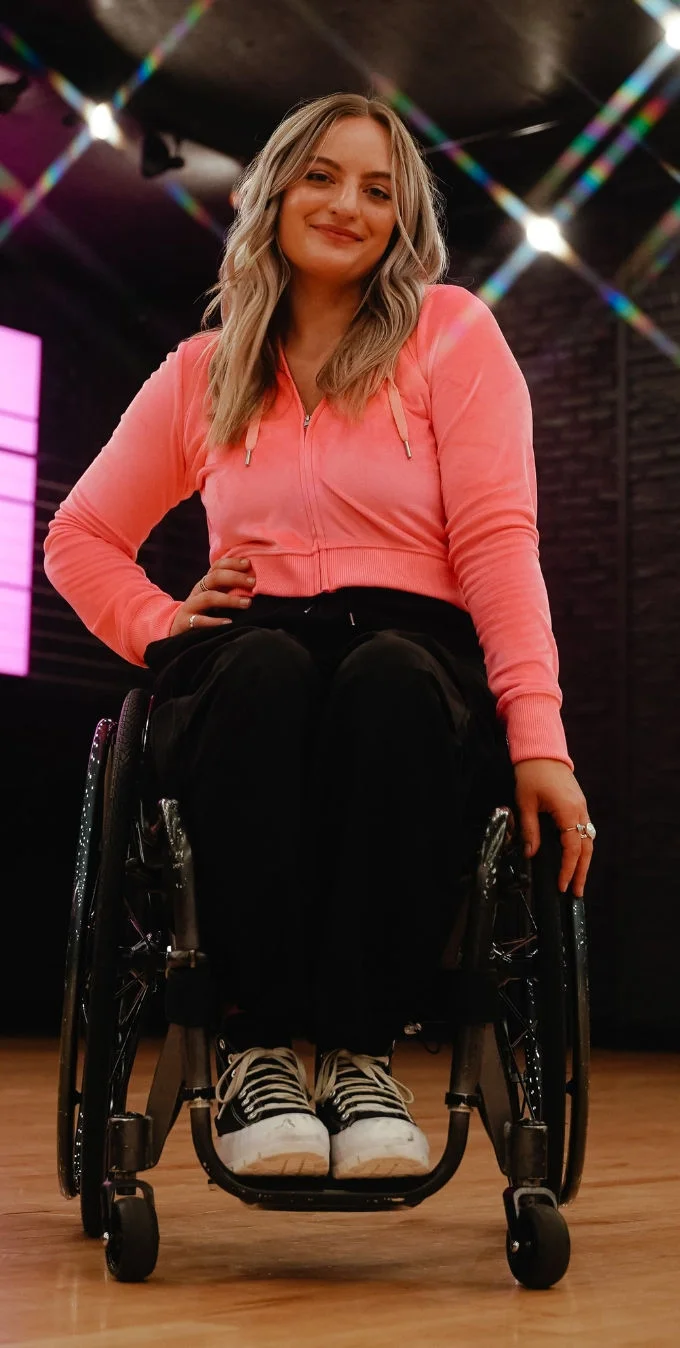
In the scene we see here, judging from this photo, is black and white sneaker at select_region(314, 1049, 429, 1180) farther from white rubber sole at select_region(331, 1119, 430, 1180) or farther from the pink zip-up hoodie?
the pink zip-up hoodie

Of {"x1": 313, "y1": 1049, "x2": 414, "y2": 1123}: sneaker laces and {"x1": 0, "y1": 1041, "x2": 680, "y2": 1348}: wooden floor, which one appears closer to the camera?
{"x1": 0, "y1": 1041, "x2": 680, "y2": 1348}: wooden floor

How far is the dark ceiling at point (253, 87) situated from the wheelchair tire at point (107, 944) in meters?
3.83

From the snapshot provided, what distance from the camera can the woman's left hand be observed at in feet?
4.75

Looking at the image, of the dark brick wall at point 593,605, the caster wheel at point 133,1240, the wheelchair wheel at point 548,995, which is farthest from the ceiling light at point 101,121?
the caster wheel at point 133,1240

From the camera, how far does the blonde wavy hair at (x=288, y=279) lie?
167 centimetres

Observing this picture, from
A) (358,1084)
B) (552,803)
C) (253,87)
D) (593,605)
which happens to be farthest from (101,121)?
(358,1084)

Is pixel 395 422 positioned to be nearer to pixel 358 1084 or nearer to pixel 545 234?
pixel 358 1084

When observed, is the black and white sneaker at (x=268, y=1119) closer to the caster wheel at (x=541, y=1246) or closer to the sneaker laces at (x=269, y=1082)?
the sneaker laces at (x=269, y=1082)

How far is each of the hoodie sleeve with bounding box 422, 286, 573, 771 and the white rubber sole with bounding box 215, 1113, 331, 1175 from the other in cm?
35

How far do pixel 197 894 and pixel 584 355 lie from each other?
488 centimetres

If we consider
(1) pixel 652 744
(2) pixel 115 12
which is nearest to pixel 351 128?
(2) pixel 115 12

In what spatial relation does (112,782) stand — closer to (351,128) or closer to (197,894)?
(197,894)

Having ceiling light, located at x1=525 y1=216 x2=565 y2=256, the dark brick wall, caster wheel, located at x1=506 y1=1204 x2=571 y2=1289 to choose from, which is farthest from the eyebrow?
ceiling light, located at x1=525 y1=216 x2=565 y2=256

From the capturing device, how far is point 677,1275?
1509 millimetres
